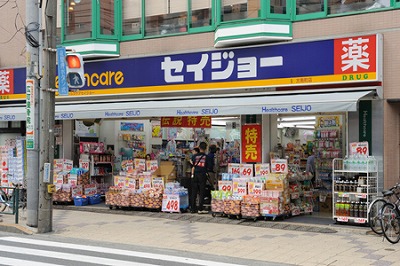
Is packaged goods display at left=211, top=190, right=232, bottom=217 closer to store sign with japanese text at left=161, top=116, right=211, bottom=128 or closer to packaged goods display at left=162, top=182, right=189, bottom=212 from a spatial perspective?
packaged goods display at left=162, top=182, right=189, bottom=212

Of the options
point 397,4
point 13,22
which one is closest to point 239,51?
point 397,4

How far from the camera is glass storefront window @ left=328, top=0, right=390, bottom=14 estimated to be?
1188cm

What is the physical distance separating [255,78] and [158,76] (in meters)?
3.00

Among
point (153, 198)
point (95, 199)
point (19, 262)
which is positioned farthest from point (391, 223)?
point (95, 199)

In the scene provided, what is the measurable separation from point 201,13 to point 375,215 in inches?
280

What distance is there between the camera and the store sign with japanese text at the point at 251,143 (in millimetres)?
13750

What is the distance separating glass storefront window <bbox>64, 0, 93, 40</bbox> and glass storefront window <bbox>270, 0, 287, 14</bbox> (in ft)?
18.6

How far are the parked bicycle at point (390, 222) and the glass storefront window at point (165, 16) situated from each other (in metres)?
7.37

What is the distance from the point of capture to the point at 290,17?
1295cm

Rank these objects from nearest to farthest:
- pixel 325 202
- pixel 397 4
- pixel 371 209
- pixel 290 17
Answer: pixel 371 209 → pixel 397 4 → pixel 290 17 → pixel 325 202

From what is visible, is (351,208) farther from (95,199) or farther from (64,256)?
(95,199)

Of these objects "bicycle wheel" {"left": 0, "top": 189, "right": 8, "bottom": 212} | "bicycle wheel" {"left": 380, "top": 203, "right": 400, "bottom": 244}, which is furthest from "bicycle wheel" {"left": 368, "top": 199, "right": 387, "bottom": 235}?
"bicycle wheel" {"left": 0, "top": 189, "right": 8, "bottom": 212}

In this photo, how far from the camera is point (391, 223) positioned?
1040 centimetres

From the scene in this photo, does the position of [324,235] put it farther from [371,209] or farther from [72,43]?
[72,43]
